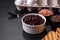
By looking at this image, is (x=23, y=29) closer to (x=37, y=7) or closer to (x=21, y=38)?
(x=21, y=38)

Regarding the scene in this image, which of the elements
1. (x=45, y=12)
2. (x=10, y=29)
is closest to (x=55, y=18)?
(x=45, y=12)

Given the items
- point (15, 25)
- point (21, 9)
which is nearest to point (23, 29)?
point (15, 25)

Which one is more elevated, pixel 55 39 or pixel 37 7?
pixel 37 7

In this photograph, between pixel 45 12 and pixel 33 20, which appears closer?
pixel 33 20

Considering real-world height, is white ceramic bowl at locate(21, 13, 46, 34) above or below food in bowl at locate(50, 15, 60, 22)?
below

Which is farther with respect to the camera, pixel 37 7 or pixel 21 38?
pixel 37 7

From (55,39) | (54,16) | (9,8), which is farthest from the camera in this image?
(9,8)

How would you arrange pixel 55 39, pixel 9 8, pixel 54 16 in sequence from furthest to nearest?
pixel 9 8, pixel 54 16, pixel 55 39

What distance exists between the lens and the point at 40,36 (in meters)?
0.95

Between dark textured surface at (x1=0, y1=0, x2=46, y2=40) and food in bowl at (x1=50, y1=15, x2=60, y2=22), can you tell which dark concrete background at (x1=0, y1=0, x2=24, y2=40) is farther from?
food in bowl at (x1=50, y1=15, x2=60, y2=22)

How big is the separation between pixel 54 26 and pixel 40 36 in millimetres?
105

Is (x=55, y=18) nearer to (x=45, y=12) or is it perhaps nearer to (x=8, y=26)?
(x=45, y=12)

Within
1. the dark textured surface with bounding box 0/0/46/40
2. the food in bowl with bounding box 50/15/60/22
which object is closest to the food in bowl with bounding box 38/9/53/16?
the food in bowl with bounding box 50/15/60/22

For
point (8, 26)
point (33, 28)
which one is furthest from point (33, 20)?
point (8, 26)
